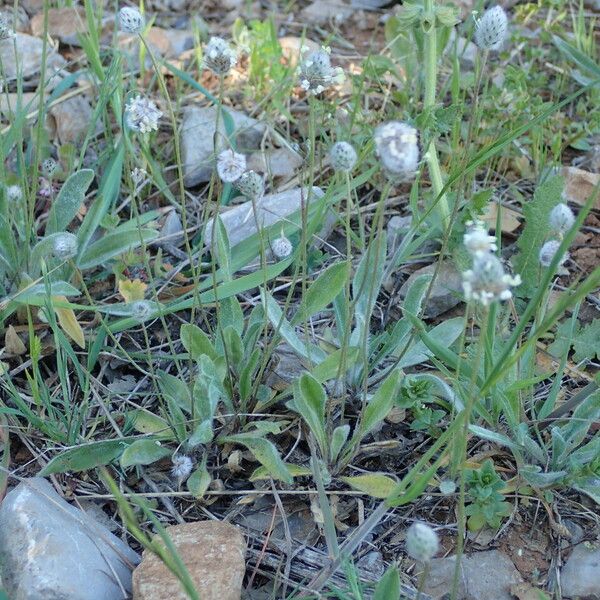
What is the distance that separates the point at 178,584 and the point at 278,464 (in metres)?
0.32

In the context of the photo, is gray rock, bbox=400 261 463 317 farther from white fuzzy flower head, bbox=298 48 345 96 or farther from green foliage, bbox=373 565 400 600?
green foliage, bbox=373 565 400 600

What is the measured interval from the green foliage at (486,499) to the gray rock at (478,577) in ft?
0.22

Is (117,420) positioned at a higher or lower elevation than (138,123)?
lower

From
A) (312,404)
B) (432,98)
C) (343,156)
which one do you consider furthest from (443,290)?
(343,156)

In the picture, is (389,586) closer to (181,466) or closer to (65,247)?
(181,466)

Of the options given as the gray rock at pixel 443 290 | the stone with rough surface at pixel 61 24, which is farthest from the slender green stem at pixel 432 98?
the stone with rough surface at pixel 61 24

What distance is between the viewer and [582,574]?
174 centimetres

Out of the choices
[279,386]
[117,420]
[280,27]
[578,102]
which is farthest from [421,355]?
[280,27]

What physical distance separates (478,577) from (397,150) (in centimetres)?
92

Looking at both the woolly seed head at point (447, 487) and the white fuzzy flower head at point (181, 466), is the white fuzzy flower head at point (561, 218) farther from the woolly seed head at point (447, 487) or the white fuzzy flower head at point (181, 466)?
the white fuzzy flower head at point (181, 466)

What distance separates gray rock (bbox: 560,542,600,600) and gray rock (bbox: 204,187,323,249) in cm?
121

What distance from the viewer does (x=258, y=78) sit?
3074 millimetres

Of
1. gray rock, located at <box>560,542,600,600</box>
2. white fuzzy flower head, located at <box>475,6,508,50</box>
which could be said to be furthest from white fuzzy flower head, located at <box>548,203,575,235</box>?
gray rock, located at <box>560,542,600,600</box>

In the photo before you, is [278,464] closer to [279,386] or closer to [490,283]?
[279,386]
